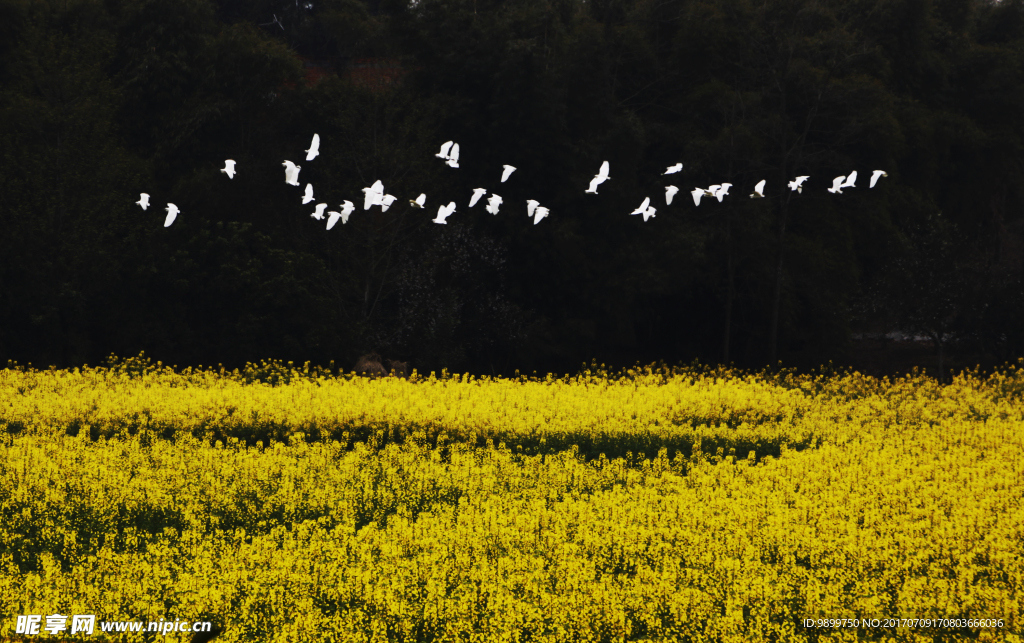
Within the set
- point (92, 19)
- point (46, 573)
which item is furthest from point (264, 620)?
point (92, 19)

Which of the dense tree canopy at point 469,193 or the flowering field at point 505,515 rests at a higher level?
the dense tree canopy at point 469,193

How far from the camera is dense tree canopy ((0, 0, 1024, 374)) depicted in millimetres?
22547

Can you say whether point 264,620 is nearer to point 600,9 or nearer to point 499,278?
point 499,278

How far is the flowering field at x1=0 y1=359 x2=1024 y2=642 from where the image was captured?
6.08 meters

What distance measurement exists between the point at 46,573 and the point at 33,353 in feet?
56.3

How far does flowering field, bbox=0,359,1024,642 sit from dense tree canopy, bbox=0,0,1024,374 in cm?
845

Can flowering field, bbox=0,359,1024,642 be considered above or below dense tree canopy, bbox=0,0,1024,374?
below

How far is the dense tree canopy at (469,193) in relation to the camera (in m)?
22.5

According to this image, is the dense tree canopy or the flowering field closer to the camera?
the flowering field

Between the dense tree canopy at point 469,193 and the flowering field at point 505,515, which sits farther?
the dense tree canopy at point 469,193

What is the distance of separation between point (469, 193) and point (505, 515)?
1920 centimetres

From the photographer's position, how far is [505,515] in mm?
8117

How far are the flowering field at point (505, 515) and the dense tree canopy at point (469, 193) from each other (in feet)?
27.7

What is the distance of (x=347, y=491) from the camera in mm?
9055
